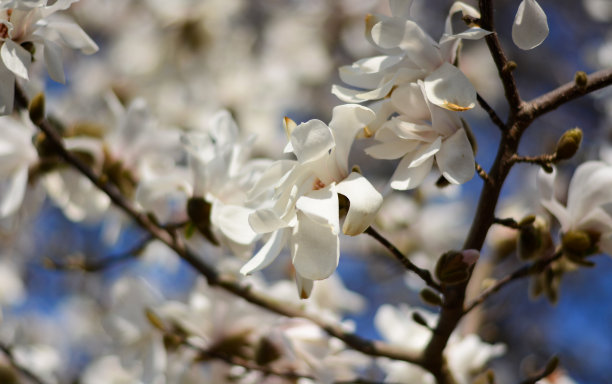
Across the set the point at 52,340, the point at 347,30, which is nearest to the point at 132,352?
the point at 347,30

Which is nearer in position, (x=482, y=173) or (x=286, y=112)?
(x=482, y=173)

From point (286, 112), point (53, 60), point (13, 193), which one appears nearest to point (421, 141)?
point (53, 60)

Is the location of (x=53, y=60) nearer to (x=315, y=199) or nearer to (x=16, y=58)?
(x=16, y=58)

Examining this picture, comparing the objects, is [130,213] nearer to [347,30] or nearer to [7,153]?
[7,153]

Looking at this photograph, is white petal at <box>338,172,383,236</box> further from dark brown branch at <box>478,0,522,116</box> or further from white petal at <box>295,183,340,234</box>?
dark brown branch at <box>478,0,522,116</box>

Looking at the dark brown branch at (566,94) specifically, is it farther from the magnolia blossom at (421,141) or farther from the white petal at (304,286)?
the white petal at (304,286)
